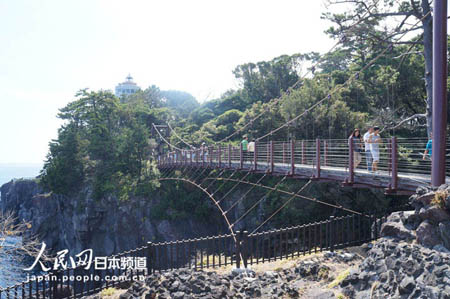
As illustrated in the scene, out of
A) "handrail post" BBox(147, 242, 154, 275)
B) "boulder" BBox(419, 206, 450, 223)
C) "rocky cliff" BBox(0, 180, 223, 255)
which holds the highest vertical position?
"boulder" BBox(419, 206, 450, 223)

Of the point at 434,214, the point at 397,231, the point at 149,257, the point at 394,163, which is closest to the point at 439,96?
the point at 394,163

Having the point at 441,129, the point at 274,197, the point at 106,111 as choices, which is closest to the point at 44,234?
the point at 106,111

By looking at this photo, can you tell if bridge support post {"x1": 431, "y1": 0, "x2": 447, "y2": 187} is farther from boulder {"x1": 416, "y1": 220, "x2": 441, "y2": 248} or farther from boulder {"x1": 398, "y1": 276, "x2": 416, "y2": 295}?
boulder {"x1": 398, "y1": 276, "x2": 416, "y2": 295}

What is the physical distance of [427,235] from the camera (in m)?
4.25

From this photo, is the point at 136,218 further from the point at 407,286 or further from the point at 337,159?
the point at 407,286

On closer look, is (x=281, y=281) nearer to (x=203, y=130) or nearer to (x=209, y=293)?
(x=209, y=293)

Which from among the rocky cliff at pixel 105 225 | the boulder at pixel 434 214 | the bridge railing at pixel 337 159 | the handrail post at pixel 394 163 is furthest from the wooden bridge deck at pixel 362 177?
the rocky cliff at pixel 105 225

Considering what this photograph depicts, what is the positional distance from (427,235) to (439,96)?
2.25 m

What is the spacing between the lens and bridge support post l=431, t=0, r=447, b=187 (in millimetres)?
5219

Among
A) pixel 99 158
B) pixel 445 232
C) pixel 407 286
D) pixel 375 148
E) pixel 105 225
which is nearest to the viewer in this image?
pixel 407 286

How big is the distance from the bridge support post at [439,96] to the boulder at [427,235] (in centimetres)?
114

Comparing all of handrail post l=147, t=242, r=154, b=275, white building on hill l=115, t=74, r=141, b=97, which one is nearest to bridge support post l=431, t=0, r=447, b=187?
handrail post l=147, t=242, r=154, b=275

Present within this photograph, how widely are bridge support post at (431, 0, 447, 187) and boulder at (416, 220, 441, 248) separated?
1.14m

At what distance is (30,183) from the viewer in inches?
1847
